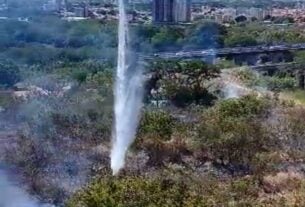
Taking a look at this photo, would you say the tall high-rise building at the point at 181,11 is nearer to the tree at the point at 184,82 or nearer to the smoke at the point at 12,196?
the tree at the point at 184,82

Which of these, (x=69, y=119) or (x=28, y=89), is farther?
(x=28, y=89)

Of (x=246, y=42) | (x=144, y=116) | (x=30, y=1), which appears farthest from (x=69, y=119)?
(x=30, y=1)

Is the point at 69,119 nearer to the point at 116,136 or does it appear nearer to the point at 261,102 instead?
the point at 116,136

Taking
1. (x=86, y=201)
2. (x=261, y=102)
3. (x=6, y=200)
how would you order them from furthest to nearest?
(x=261, y=102), (x=6, y=200), (x=86, y=201)

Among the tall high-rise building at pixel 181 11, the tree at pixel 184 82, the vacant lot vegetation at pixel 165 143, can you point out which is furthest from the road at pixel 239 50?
the tall high-rise building at pixel 181 11

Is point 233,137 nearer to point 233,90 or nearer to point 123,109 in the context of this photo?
point 123,109

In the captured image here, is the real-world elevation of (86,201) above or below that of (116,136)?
above
